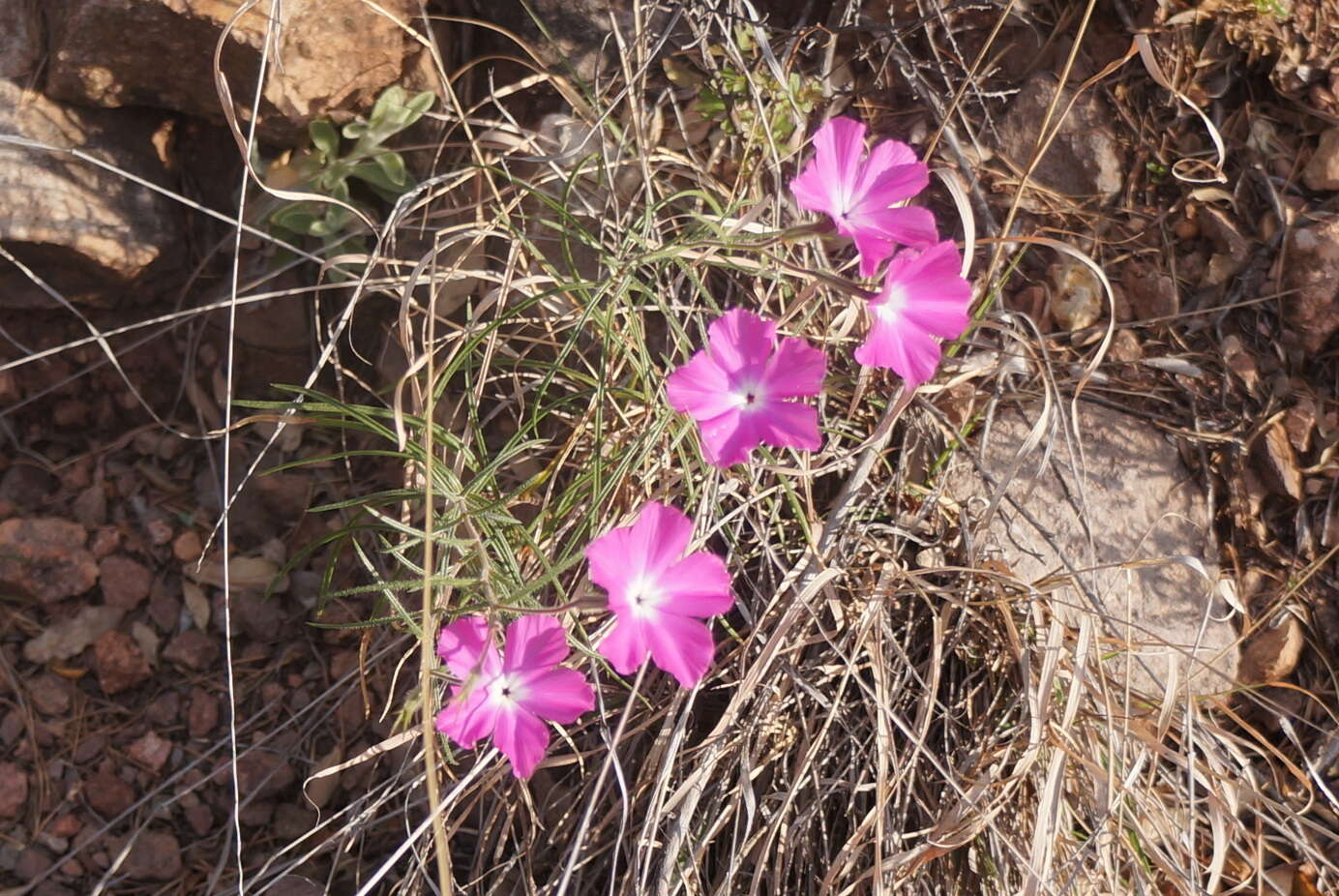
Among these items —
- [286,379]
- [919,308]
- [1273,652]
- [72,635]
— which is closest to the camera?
[919,308]

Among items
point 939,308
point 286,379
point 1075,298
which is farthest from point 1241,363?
point 286,379

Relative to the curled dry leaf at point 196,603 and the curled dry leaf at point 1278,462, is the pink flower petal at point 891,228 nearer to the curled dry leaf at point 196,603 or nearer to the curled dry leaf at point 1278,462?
the curled dry leaf at point 1278,462

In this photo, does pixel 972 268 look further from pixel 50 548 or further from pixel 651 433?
pixel 50 548

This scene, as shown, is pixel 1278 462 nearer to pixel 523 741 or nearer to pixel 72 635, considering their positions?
pixel 523 741

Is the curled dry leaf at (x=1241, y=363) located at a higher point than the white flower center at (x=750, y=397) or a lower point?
lower

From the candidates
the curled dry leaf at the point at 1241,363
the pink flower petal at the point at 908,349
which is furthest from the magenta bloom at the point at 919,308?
the curled dry leaf at the point at 1241,363

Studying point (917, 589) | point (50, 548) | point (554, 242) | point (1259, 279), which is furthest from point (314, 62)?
point (1259, 279)

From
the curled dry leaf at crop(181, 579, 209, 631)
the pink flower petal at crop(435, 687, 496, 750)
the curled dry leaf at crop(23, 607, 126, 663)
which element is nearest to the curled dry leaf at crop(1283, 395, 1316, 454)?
the pink flower petal at crop(435, 687, 496, 750)
